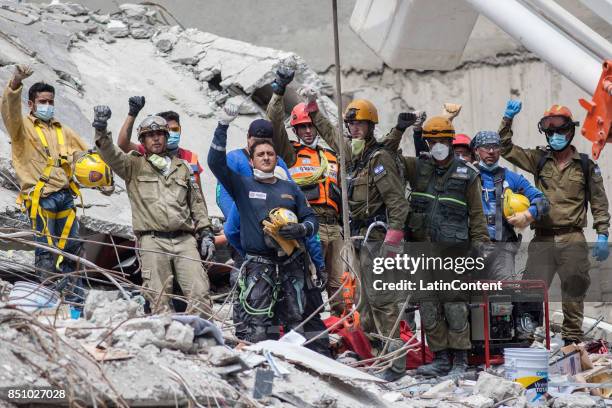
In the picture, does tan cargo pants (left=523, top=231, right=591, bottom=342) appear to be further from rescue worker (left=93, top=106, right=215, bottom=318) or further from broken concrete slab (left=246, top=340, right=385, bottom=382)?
broken concrete slab (left=246, top=340, right=385, bottom=382)

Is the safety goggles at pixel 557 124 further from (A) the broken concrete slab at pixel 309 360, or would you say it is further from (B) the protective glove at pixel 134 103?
(A) the broken concrete slab at pixel 309 360

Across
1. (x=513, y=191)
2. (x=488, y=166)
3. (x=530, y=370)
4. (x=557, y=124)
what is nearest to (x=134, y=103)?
(x=488, y=166)

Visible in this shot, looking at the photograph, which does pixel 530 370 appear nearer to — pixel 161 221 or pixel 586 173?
pixel 586 173

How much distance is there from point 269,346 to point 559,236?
13.2ft

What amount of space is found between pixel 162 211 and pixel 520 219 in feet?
8.86

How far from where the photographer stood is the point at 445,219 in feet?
28.8

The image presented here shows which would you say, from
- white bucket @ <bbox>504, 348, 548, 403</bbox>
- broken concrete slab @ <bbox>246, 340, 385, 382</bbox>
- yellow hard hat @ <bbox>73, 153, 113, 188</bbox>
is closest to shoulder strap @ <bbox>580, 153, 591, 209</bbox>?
white bucket @ <bbox>504, 348, 548, 403</bbox>

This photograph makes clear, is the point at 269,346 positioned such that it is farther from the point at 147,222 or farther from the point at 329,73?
the point at 329,73

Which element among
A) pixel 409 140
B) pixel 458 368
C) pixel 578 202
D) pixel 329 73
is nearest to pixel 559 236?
pixel 578 202

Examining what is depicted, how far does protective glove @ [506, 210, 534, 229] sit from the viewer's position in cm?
920

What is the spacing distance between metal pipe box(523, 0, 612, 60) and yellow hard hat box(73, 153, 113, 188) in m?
3.47

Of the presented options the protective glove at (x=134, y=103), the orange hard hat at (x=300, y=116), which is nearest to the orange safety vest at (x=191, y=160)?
the protective glove at (x=134, y=103)

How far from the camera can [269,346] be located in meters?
6.16

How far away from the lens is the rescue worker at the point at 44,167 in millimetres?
8914
